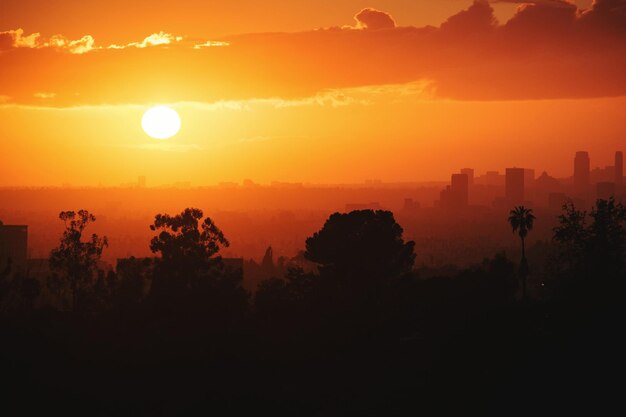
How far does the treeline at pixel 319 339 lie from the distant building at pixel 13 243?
300 feet

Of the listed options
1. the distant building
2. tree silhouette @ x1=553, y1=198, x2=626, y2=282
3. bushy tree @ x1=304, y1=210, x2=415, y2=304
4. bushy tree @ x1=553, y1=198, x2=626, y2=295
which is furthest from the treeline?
the distant building

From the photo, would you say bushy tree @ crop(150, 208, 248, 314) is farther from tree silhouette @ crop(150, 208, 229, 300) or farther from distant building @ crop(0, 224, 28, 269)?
distant building @ crop(0, 224, 28, 269)

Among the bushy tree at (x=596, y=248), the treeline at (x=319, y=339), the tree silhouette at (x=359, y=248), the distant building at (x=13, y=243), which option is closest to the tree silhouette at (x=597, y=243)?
the bushy tree at (x=596, y=248)

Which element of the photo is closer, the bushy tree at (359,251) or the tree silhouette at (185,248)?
the tree silhouette at (185,248)

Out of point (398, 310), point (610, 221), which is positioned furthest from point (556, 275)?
point (398, 310)

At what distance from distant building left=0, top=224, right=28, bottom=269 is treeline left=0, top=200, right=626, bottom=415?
300 feet

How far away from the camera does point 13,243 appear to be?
17912 centimetres

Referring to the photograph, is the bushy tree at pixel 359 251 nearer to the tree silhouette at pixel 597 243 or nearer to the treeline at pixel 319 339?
the treeline at pixel 319 339

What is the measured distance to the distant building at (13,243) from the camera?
17112cm

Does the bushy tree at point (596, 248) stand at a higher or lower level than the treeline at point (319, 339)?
higher

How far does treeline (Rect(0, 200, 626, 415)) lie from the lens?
49.0 m

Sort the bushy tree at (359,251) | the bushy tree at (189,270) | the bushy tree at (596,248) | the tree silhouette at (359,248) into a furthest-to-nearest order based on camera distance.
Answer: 1. the bushy tree at (596,248)
2. the tree silhouette at (359,248)
3. the bushy tree at (359,251)
4. the bushy tree at (189,270)

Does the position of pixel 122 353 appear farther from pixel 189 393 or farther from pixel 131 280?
pixel 131 280

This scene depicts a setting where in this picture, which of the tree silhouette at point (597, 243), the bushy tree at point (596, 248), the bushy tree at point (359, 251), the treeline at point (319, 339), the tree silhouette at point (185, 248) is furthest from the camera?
the tree silhouette at point (597, 243)
